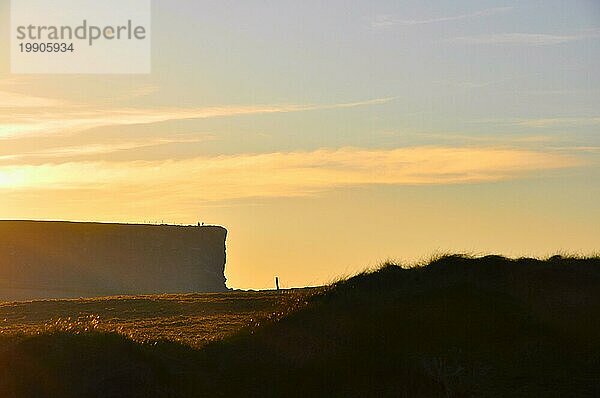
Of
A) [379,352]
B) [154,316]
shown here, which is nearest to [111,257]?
[154,316]

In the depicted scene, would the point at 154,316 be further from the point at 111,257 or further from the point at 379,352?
the point at 111,257

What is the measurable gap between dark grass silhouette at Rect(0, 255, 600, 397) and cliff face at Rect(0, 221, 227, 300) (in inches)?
3021

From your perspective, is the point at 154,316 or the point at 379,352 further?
the point at 154,316

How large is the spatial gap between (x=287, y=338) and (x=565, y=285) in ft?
27.1

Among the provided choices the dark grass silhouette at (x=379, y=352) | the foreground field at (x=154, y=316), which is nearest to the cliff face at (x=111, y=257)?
the foreground field at (x=154, y=316)

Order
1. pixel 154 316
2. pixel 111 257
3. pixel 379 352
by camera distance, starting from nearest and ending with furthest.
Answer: pixel 379 352 < pixel 154 316 < pixel 111 257

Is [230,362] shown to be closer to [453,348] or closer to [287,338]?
[287,338]

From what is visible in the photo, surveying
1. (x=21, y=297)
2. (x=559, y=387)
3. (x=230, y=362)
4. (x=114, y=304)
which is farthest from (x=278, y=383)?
(x=21, y=297)

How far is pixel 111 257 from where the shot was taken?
4663 inches

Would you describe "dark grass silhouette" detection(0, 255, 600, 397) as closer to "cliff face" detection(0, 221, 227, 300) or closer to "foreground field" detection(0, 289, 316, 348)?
"foreground field" detection(0, 289, 316, 348)

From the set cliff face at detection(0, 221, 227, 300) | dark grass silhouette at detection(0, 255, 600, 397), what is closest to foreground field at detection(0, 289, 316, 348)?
dark grass silhouette at detection(0, 255, 600, 397)

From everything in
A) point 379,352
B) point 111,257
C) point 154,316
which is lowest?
point 111,257

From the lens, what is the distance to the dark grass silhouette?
25750 millimetres

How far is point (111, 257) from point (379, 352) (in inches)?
3681
